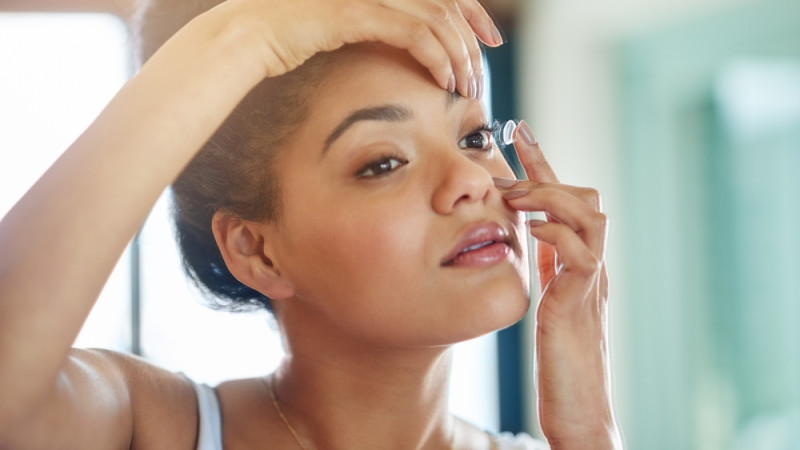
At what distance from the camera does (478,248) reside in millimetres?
933

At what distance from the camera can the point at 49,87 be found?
237 centimetres

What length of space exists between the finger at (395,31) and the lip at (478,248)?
0.62 ft

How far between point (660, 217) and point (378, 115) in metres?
2.17

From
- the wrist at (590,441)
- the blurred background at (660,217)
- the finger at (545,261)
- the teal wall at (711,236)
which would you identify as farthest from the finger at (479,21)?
the teal wall at (711,236)

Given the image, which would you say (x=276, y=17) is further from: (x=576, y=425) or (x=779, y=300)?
(x=779, y=300)

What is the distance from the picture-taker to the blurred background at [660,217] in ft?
8.43

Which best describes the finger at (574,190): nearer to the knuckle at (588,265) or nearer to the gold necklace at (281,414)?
the knuckle at (588,265)

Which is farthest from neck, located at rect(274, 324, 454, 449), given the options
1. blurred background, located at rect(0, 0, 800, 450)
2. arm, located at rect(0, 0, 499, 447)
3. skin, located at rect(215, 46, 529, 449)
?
blurred background, located at rect(0, 0, 800, 450)

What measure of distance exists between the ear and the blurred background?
136cm

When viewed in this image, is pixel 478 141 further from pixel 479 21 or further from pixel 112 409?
pixel 112 409

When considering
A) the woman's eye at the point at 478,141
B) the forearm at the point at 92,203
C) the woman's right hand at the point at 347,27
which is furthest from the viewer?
the woman's eye at the point at 478,141

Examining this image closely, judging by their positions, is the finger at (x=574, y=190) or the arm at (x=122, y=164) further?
the finger at (x=574, y=190)

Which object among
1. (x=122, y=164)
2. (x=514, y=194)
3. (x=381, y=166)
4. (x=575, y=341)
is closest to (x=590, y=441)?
(x=575, y=341)

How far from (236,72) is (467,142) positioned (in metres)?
0.35
